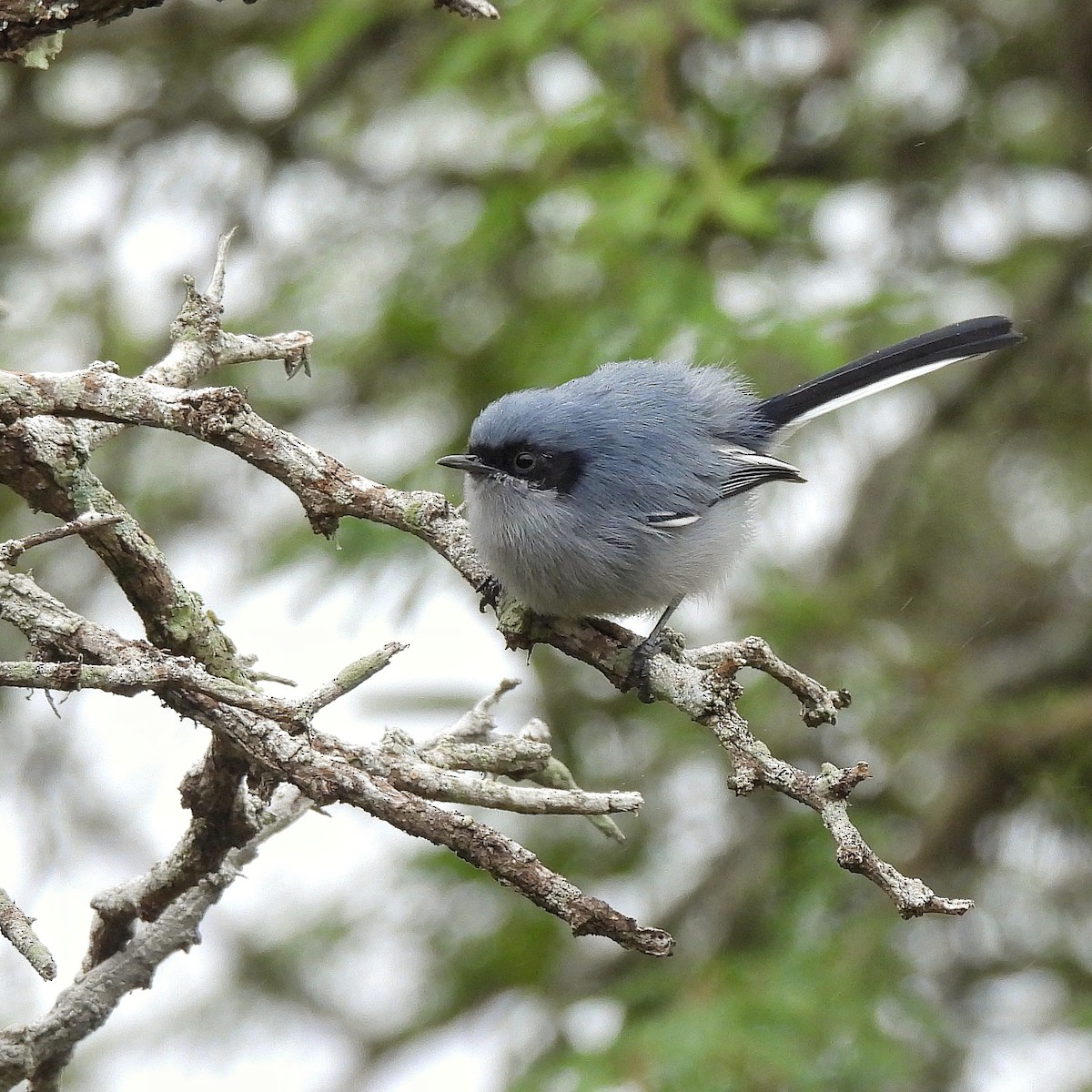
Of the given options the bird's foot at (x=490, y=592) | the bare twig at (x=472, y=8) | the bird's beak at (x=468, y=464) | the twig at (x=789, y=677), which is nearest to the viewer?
the twig at (x=789, y=677)

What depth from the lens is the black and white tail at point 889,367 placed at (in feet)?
12.5

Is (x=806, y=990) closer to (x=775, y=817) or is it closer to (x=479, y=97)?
(x=775, y=817)

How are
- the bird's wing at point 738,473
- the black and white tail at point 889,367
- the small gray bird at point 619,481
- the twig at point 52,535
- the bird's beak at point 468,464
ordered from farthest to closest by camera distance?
the black and white tail at point 889,367, the bird's wing at point 738,473, the bird's beak at point 468,464, the small gray bird at point 619,481, the twig at point 52,535

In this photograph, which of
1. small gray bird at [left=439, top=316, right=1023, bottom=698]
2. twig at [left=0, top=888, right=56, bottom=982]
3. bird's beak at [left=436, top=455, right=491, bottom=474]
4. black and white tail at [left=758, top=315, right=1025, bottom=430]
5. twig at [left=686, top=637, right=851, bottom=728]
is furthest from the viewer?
black and white tail at [left=758, top=315, right=1025, bottom=430]

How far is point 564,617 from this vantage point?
316cm

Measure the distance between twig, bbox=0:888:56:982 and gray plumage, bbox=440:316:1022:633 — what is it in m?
1.55

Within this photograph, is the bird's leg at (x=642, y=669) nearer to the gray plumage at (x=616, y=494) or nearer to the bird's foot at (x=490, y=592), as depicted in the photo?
the bird's foot at (x=490, y=592)

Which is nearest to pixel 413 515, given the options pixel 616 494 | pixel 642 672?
pixel 642 672

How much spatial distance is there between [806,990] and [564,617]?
78.7 inches

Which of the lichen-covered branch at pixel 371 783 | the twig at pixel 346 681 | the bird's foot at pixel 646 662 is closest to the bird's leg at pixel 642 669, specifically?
the bird's foot at pixel 646 662

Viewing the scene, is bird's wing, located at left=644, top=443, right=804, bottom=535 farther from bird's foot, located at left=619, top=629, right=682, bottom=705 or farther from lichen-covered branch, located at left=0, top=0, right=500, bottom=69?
lichen-covered branch, located at left=0, top=0, right=500, bottom=69

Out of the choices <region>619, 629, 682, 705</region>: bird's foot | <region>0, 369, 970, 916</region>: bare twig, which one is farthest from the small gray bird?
<region>0, 369, 970, 916</region>: bare twig

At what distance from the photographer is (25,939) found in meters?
1.68

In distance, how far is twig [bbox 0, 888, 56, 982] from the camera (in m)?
1.66
